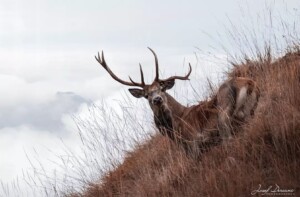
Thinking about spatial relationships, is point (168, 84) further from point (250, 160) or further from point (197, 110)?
point (250, 160)

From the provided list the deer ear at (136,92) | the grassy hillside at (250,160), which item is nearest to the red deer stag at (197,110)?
the deer ear at (136,92)

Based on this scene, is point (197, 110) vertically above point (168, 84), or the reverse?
point (168, 84)

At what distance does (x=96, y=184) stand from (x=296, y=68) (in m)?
3.04

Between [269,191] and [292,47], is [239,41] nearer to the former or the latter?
[292,47]

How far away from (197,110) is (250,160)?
58.4 inches

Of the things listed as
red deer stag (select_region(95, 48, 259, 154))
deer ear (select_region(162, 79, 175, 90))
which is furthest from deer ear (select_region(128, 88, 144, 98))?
deer ear (select_region(162, 79, 175, 90))

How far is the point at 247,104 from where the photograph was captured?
805 cm

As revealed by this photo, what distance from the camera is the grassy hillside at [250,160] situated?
699 cm

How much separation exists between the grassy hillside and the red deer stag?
0.17 metres

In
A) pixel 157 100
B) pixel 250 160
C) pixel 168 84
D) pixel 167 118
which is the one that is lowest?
pixel 250 160

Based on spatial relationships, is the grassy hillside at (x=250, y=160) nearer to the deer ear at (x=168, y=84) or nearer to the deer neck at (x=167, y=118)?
the deer neck at (x=167, y=118)

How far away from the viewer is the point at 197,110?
8.65 meters

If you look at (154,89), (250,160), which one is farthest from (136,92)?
(250,160)

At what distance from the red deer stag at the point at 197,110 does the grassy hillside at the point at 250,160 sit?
174 millimetres
